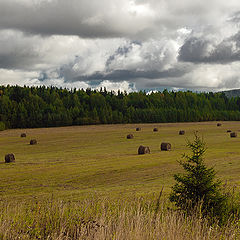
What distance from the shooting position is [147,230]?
6.77 m

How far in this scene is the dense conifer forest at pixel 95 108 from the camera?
11669 cm

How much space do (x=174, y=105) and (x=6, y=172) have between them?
15499cm

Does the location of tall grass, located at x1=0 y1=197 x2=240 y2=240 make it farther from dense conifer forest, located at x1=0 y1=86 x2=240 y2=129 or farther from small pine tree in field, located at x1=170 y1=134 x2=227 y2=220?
dense conifer forest, located at x1=0 y1=86 x2=240 y2=129

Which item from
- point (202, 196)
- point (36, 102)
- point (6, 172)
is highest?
point (36, 102)

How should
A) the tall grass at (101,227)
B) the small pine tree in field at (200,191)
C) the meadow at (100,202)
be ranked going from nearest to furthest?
the tall grass at (101,227) < the meadow at (100,202) < the small pine tree in field at (200,191)

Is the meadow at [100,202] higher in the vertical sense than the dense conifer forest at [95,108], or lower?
lower

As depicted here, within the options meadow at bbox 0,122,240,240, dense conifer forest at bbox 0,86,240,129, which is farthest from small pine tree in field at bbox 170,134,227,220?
dense conifer forest at bbox 0,86,240,129

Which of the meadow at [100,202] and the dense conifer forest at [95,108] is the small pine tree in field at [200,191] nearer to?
the meadow at [100,202]

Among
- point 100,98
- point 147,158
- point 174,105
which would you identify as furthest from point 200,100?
point 147,158

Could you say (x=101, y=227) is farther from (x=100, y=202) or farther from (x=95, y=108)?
(x=95, y=108)

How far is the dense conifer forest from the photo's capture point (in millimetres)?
116688

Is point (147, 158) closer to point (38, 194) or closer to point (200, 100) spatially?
Answer: point (38, 194)

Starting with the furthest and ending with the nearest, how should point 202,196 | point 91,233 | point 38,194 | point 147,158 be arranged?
1. point 147,158
2. point 38,194
3. point 202,196
4. point 91,233

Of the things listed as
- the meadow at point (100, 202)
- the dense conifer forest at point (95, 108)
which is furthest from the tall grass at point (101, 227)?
the dense conifer forest at point (95, 108)
